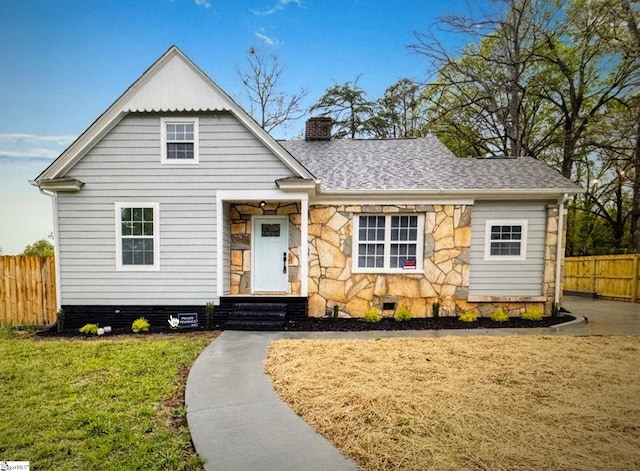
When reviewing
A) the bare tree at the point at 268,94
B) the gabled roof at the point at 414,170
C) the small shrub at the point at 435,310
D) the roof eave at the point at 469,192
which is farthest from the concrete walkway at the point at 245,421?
the bare tree at the point at 268,94

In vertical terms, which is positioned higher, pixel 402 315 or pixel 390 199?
pixel 390 199

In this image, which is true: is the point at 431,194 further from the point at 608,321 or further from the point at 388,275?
the point at 608,321

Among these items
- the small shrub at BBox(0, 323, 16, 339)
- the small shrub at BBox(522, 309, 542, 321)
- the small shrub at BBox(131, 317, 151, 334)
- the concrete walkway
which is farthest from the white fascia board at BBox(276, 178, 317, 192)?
the small shrub at BBox(0, 323, 16, 339)

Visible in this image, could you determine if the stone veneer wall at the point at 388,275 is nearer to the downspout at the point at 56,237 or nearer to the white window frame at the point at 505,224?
the white window frame at the point at 505,224

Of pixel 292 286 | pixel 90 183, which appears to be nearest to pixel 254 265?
pixel 292 286

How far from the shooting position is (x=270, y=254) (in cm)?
845

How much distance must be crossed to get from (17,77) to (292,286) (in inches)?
286

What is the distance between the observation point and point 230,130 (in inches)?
295

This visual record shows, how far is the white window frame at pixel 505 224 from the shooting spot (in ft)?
27.1

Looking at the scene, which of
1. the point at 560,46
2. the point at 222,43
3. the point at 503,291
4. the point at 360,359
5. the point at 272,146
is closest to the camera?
the point at 360,359

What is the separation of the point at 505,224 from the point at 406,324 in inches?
151

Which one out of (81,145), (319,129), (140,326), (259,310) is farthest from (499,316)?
(81,145)

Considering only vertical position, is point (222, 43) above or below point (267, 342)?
above

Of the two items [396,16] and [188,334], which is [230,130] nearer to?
[188,334]
